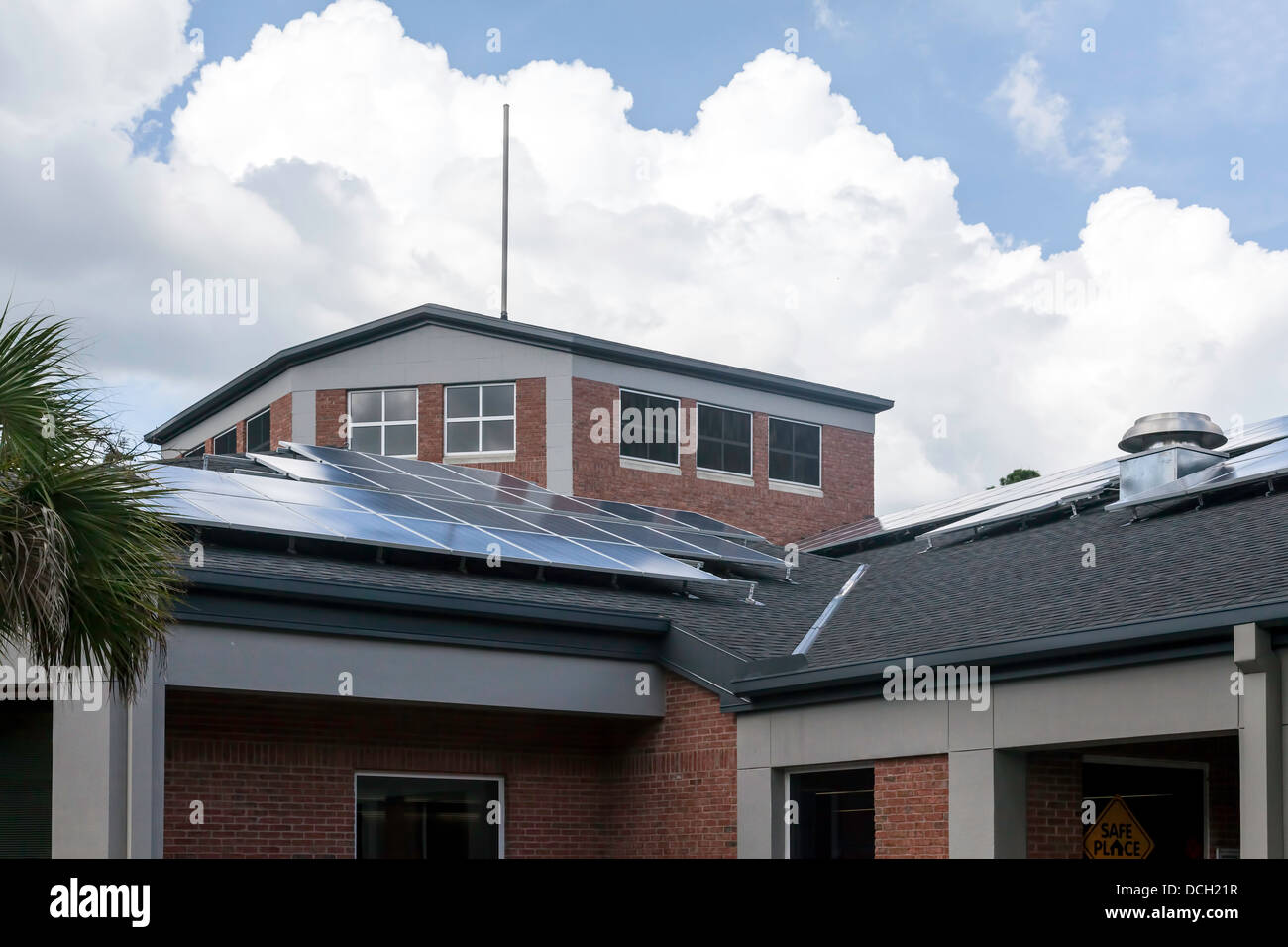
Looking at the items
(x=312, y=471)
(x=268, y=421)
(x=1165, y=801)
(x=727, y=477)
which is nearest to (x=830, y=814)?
(x=1165, y=801)

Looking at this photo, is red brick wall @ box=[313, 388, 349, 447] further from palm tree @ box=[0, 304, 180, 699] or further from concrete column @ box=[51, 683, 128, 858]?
palm tree @ box=[0, 304, 180, 699]

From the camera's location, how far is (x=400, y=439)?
3366 centimetres

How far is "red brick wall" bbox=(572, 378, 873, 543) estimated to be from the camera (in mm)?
32125

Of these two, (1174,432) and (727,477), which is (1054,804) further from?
(727,477)

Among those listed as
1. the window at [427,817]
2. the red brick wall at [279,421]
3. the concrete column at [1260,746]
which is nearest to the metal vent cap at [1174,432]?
the concrete column at [1260,746]

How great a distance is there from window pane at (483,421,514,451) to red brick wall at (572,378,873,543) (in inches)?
64.4

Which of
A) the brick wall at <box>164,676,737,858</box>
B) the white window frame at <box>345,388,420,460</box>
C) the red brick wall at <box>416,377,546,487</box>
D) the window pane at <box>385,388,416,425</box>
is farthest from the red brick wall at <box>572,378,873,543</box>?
the brick wall at <box>164,676,737,858</box>

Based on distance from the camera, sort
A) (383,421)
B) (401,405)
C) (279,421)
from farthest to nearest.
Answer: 1. (279,421)
2. (383,421)
3. (401,405)

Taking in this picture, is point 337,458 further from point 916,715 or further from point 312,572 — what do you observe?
point 916,715

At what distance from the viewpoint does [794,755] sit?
15.4 meters

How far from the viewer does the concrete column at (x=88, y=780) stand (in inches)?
522

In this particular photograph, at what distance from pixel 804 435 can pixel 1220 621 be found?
24354 mm

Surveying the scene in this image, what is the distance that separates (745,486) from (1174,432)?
49.0ft

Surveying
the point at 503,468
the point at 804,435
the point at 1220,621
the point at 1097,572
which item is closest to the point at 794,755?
the point at 1097,572
